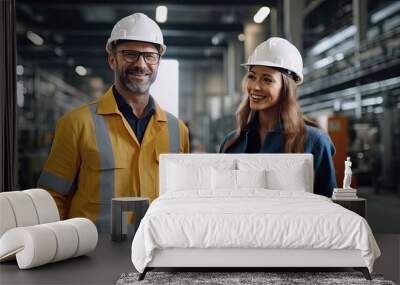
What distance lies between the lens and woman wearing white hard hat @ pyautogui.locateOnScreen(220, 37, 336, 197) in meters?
5.90

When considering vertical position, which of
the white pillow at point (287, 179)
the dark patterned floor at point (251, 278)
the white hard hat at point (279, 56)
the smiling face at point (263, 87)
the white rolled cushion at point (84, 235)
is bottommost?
the dark patterned floor at point (251, 278)

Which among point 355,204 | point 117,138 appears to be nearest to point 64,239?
point 117,138

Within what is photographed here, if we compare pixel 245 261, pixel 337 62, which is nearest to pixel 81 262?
pixel 245 261

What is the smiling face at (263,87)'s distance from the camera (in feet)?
19.3

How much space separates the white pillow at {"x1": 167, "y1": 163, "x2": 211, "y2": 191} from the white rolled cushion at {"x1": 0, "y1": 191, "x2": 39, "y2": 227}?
4.55 ft

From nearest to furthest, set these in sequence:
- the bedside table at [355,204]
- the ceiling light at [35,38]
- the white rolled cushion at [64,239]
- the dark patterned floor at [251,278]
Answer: the dark patterned floor at [251,278], the white rolled cushion at [64,239], the bedside table at [355,204], the ceiling light at [35,38]

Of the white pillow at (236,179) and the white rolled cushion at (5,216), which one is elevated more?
Result: the white pillow at (236,179)

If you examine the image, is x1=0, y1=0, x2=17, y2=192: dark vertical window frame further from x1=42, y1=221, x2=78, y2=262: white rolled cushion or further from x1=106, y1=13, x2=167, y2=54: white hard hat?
x1=42, y1=221, x2=78, y2=262: white rolled cushion

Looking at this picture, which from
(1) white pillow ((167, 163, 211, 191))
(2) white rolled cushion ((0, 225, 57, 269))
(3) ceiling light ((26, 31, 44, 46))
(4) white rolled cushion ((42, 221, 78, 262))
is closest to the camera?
(2) white rolled cushion ((0, 225, 57, 269))

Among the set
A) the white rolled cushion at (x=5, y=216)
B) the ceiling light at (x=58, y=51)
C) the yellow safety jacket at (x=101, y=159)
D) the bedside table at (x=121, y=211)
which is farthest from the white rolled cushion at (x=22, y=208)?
the ceiling light at (x=58, y=51)

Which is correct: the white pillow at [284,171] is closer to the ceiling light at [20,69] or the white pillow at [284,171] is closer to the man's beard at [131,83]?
the man's beard at [131,83]

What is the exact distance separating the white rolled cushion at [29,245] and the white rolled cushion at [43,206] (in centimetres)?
48

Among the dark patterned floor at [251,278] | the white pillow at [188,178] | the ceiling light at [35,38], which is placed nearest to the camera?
the dark patterned floor at [251,278]

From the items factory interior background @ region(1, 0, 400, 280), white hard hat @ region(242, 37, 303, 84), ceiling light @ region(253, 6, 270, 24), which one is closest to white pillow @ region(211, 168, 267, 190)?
factory interior background @ region(1, 0, 400, 280)
